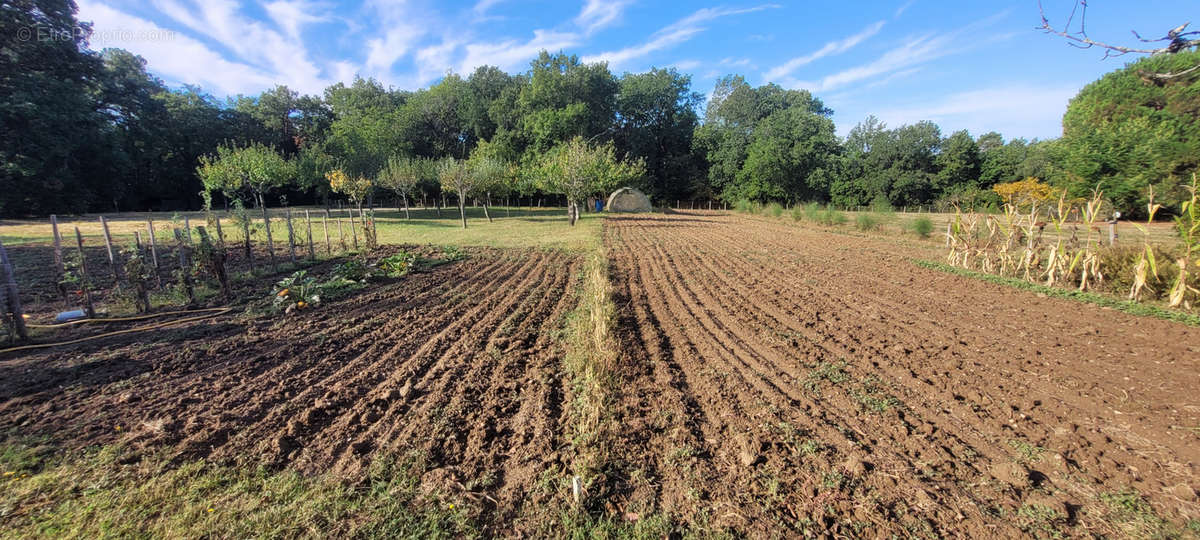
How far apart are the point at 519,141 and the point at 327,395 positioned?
134 feet

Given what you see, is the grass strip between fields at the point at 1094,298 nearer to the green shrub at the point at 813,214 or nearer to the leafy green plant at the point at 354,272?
the leafy green plant at the point at 354,272

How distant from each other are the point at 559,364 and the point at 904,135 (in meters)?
49.0

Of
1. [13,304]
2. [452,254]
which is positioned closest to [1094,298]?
[452,254]

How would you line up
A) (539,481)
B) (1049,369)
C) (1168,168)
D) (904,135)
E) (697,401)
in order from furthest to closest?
(904,135) → (1168,168) → (1049,369) → (697,401) → (539,481)

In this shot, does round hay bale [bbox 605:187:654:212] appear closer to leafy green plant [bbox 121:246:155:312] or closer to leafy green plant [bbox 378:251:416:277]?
leafy green plant [bbox 378:251:416:277]

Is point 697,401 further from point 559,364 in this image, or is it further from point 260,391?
point 260,391

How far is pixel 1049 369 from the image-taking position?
4.74m

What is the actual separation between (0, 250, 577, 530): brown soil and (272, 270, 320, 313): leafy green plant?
43cm

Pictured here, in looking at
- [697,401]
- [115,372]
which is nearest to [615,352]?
[697,401]

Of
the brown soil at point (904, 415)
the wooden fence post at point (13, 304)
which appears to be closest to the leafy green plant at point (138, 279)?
the wooden fence post at point (13, 304)

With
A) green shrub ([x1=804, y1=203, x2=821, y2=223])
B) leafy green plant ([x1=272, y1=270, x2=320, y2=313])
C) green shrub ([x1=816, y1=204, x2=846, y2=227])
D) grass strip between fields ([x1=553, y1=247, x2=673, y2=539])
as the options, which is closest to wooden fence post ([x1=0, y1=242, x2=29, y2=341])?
leafy green plant ([x1=272, y1=270, x2=320, y2=313])

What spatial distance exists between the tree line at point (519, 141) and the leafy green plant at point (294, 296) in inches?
694

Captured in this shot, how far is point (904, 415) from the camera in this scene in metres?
3.78

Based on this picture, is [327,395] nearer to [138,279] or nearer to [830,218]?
[138,279]
